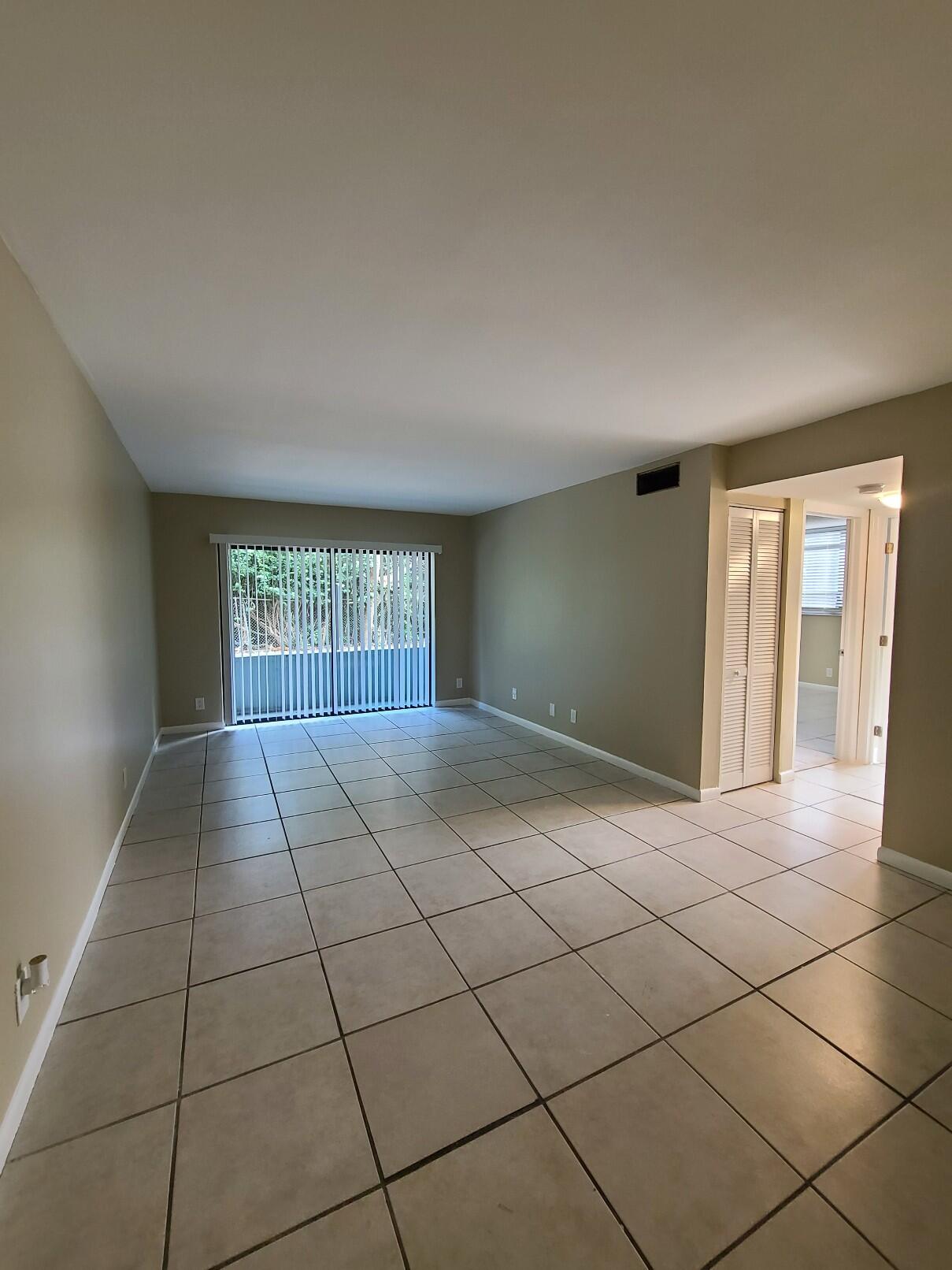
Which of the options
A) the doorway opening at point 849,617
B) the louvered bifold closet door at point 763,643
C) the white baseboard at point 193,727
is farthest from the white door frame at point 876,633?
the white baseboard at point 193,727

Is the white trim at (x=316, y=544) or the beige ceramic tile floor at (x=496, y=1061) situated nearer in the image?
the beige ceramic tile floor at (x=496, y=1061)

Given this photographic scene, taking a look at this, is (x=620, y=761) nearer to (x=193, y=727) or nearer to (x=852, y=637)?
(x=852, y=637)

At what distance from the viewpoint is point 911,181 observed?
52.3 inches

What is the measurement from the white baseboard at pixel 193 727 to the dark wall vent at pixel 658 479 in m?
4.81

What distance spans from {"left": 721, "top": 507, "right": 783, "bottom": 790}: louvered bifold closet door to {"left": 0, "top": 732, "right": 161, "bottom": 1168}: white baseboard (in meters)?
3.81

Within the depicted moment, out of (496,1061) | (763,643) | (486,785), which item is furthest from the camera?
(486,785)

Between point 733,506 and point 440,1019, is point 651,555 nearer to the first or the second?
point 733,506

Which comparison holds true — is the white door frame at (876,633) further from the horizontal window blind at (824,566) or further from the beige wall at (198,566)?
the beige wall at (198,566)

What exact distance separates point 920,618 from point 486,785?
2.85 metres

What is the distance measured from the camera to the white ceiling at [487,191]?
1000 mm

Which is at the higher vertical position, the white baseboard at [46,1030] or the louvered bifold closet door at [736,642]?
the louvered bifold closet door at [736,642]

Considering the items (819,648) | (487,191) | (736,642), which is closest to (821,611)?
(819,648)

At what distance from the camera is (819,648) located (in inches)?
297

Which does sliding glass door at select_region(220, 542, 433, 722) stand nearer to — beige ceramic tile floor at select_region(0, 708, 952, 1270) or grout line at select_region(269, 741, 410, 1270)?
beige ceramic tile floor at select_region(0, 708, 952, 1270)
